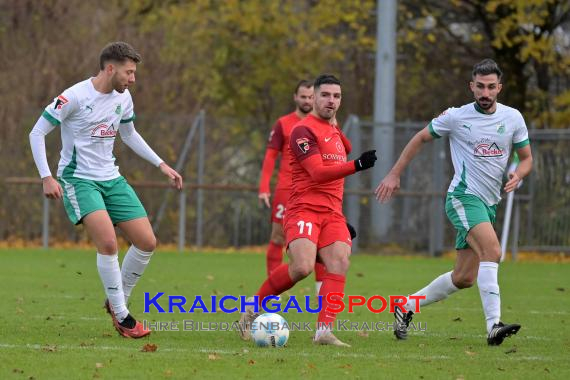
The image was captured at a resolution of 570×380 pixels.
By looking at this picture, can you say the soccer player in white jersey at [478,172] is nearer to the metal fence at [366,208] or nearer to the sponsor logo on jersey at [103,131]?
the sponsor logo on jersey at [103,131]

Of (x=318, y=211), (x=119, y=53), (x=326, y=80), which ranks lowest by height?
(x=318, y=211)

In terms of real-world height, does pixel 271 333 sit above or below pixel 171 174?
below

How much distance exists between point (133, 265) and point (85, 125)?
118 cm

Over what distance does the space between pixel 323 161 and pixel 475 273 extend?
1.56 metres

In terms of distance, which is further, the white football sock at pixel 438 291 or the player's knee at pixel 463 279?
the white football sock at pixel 438 291

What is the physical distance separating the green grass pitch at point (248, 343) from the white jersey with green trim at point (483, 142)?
1196 mm

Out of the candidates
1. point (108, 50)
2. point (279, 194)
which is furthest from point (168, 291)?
point (108, 50)

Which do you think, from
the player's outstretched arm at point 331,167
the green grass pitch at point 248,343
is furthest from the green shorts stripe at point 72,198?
the player's outstretched arm at point 331,167

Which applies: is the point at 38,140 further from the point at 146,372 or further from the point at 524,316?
the point at 524,316

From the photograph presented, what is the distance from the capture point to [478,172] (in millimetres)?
9383

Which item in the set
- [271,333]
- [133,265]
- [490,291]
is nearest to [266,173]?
[133,265]

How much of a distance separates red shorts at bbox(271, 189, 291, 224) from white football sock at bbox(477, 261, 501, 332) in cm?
343

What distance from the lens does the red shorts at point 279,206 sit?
1225cm

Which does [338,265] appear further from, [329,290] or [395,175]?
[395,175]
